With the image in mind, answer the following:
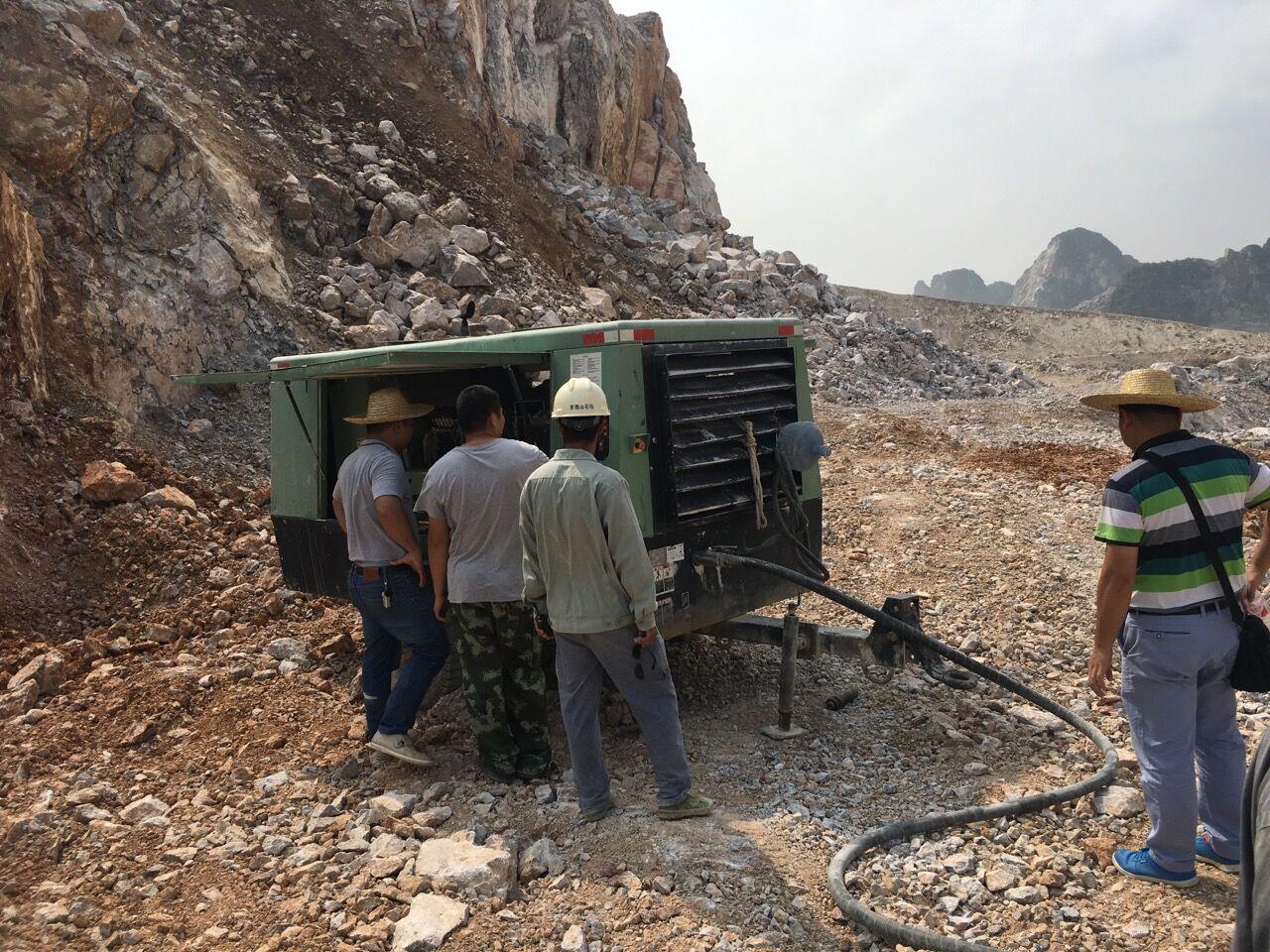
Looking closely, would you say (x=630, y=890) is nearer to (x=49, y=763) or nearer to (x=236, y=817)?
(x=236, y=817)

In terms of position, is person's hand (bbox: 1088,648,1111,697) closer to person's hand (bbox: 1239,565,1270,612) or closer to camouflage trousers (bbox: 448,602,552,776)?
person's hand (bbox: 1239,565,1270,612)

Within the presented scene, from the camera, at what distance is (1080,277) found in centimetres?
13662

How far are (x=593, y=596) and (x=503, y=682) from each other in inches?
37.6

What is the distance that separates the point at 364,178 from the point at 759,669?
41.1ft

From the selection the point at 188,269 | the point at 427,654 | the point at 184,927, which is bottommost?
the point at 184,927

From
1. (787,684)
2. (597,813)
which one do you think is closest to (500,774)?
(597,813)

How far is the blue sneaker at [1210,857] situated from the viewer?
334cm

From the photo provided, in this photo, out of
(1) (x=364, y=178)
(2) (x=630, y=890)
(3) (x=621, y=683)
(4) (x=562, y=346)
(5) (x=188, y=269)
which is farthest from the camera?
(1) (x=364, y=178)

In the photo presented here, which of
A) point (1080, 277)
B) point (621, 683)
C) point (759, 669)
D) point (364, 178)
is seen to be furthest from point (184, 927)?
point (1080, 277)

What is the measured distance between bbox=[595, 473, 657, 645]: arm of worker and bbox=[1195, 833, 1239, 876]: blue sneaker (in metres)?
2.07

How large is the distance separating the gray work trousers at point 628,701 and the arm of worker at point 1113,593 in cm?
155

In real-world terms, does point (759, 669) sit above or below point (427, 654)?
below

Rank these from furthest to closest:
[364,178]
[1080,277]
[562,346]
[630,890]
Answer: [1080,277] < [364,178] < [562,346] < [630,890]

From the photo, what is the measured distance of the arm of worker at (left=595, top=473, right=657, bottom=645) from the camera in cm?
355
